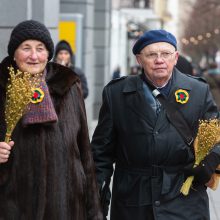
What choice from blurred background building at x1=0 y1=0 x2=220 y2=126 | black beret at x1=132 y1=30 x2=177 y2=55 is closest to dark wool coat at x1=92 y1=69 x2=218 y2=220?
black beret at x1=132 y1=30 x2=177 y2=55

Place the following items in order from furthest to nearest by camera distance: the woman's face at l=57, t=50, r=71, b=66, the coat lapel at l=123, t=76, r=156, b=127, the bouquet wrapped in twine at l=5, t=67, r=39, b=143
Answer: the woman's face at l=57, t=50, r=71, b=66 → the coat lapel at l=123, t=76, r=156, b=127 → the bouquet wrapped in twine at l=5, t=67, r=39, b=143

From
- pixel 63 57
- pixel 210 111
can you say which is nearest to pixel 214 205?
pixel 63 57

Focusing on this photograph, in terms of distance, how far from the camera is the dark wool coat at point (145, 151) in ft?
14.4

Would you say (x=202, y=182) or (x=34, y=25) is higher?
(x=34, y=25)

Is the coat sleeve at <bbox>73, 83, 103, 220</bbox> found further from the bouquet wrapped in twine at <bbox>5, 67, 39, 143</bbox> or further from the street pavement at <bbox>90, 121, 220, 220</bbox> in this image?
the street pavement at <bbox>90, 121, 220, 220</bbox>

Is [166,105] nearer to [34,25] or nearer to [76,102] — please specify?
[76,102]

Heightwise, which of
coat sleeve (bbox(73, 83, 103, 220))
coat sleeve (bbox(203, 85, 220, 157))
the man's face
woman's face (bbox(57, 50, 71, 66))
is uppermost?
the man's face

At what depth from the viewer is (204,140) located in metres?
4.26

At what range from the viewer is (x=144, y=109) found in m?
4.48

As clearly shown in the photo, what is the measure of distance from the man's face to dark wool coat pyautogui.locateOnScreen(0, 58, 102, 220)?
462 mm

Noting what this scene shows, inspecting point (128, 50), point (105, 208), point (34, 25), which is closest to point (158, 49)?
point (34, 25)

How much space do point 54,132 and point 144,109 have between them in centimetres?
63

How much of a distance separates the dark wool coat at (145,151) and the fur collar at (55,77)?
16.3 inches

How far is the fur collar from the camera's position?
423 cm
